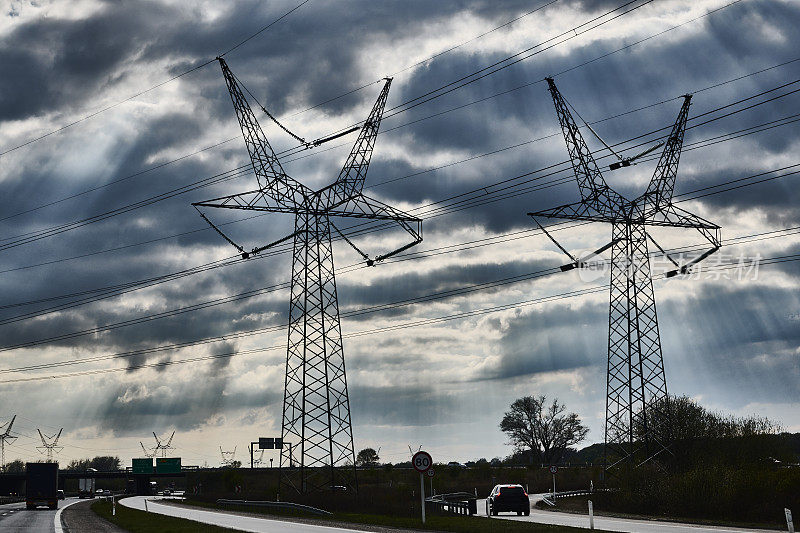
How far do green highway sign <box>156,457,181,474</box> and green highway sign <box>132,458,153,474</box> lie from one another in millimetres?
2061

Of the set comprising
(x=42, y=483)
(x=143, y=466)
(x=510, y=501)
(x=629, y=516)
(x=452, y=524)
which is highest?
(x=143, y=466)

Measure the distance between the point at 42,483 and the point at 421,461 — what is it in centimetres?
5612

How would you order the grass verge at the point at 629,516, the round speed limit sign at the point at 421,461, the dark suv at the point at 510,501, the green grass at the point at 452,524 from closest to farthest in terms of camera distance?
the green grass at the point at 452,524
the round speed limit sign at the point at 421,461
the grass verge at the point at 629,516
the dark suv at the point at 510,501

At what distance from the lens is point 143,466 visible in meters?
167

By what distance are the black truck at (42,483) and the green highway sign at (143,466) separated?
292 feet

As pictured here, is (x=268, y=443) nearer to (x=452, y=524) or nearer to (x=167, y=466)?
(x=452, y=524)

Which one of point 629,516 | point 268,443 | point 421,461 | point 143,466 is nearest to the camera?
point 421,461

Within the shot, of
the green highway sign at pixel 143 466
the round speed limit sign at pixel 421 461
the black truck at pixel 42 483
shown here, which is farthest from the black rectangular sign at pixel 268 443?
the green highway sign at pixel 143 466

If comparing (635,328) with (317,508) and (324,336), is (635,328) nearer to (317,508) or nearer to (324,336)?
(324,336)

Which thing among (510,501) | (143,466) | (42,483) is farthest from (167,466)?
(510,501)

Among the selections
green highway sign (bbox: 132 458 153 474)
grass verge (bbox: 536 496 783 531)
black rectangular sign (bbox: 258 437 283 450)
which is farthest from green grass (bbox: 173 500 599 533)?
green highway sign (bbox: 132 458 153 474)

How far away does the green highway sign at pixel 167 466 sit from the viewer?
169 m

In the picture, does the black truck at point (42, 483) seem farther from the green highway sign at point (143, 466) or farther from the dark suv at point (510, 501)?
the green highway sign at point (143, 466)

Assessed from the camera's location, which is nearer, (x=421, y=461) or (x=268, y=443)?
(x=421, y=461)
